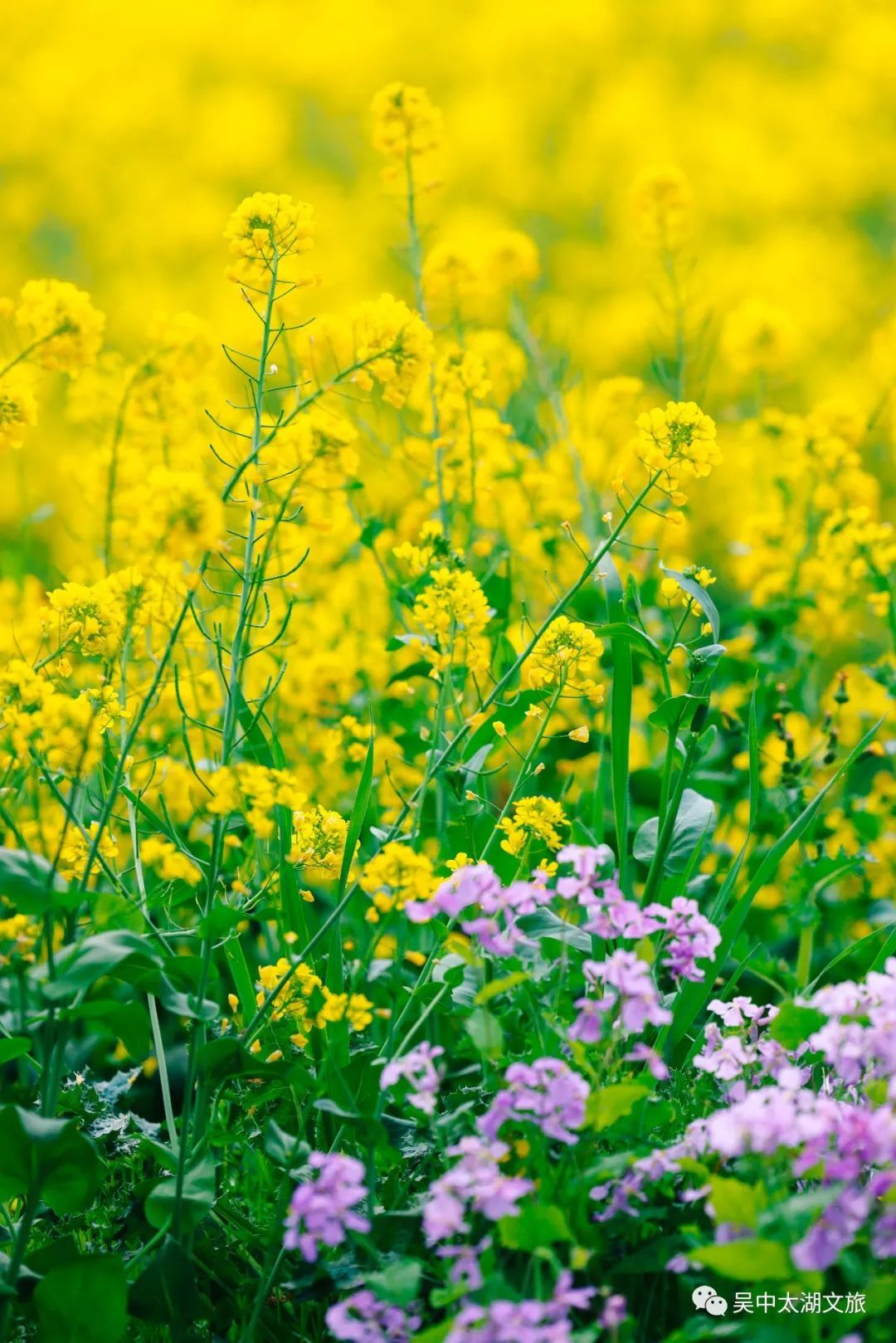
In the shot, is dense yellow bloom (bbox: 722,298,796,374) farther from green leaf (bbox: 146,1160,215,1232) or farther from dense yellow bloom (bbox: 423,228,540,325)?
green leaf (bbox: 146,1160,215,1232)

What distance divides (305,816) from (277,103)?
7200 millimetres

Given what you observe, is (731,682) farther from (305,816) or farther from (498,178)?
(498,178)

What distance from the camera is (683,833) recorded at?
198cm

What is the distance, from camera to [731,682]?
2961mm

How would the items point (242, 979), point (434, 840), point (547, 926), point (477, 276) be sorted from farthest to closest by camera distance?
point (477, 276), point (434, 840), point (242, 979), point (547, 926)

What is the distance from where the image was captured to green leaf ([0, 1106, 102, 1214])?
4.50 ft

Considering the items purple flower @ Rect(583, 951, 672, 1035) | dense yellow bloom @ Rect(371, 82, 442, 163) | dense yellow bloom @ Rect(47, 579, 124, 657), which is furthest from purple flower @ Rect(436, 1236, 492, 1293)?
dense yellow bloom @ Rect(371, 82, 442, 163)

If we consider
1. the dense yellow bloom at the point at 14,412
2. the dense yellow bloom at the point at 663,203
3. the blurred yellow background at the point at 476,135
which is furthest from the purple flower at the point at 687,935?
the blurred yellow background at the point at 476,135

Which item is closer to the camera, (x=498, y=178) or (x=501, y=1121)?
(x=501, y=1121)

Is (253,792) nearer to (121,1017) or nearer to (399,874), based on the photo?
(399,874)

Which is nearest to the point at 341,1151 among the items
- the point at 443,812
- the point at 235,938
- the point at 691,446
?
the point at 235,938

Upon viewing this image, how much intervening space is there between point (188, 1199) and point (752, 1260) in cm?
60

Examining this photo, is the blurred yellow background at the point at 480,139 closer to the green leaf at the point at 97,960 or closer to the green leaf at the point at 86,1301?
the green leaf at the point at 97,960

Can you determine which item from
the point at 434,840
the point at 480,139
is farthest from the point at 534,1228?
the point at 480,139
